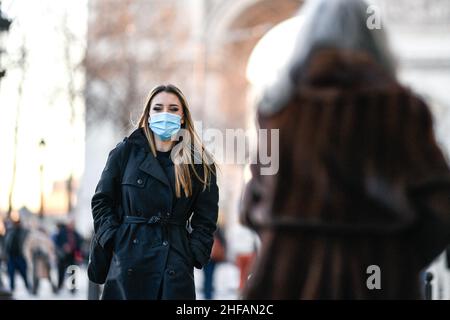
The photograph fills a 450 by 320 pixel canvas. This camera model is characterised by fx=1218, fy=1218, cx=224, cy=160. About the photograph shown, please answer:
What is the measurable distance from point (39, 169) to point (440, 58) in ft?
51.8

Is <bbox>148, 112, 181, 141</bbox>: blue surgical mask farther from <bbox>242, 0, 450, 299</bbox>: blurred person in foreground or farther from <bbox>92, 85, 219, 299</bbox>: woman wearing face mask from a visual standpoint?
<bbox>242, 0, 450, 299</bbox>: blurred person in foreground

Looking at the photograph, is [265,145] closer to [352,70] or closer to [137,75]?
[352,70]

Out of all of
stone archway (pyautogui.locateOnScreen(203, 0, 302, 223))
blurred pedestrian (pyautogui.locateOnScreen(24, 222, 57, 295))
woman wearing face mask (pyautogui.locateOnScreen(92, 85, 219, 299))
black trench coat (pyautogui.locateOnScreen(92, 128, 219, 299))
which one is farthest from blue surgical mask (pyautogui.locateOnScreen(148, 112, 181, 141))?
stone archway (pyautogui.locateOnScreen(203, 0, 302, 223))

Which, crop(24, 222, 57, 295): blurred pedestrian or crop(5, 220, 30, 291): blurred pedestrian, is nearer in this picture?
crop(5, 220, 30, 291): blurred pedestrian

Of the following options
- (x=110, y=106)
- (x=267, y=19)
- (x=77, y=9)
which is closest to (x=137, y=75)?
(x=110, y=106)

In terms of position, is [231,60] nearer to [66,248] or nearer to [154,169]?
[66,248]

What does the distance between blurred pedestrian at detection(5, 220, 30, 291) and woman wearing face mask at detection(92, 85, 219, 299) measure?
52.1ft

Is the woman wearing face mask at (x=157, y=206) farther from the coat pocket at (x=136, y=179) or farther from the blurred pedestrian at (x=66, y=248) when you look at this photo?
the blurred pedestrian at (x=66, y=248)

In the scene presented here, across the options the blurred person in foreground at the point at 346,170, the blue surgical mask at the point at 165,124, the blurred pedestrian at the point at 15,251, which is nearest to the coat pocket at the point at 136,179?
the blue surgical mask at the point at 165,124

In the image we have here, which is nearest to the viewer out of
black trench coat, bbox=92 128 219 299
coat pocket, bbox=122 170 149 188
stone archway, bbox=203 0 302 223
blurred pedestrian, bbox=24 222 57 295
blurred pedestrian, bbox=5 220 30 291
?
black trench coat, bbox=92 128 219 299

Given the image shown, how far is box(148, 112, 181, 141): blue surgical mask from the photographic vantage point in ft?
21.6

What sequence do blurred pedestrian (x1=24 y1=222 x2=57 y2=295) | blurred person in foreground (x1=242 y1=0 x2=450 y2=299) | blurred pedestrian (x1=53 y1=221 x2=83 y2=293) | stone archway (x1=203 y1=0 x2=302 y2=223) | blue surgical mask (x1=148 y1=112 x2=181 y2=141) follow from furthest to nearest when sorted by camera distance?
stone archway (x1=203 y1=0 x2=302 y2=223) → blurred pedestrian (x1=53 y1=221 x2=83 y2=293) → blurred pedestrian (x1=24 y1=222 x2=57 y2=295) → blue surgical mask (x1=148 y1=112 x2=181 y2=141) → blurred person in foreground (x1=242 y1=0 x2=450 y2=299)

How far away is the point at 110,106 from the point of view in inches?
1576

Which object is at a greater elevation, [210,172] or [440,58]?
[440,58]
